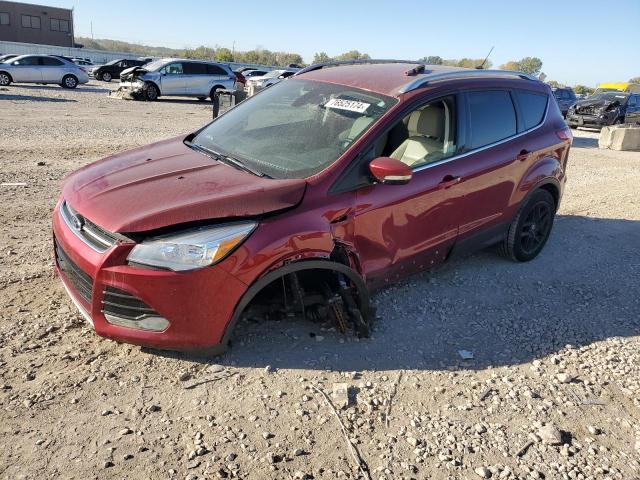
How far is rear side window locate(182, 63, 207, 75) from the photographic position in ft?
71.2

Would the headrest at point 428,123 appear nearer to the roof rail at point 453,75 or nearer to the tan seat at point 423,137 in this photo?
the tan seat at point 423,137

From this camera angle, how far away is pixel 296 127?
12.7 ft

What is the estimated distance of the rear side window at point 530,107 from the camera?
15.8 feet

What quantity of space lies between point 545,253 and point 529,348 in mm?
2173

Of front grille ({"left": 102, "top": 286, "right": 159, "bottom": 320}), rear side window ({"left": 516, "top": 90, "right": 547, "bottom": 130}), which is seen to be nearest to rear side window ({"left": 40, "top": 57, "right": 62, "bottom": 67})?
rear side window ({"left": 516, "top": 90, "right": 547, "bottom": 130})

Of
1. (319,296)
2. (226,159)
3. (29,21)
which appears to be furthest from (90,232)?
(29,21)

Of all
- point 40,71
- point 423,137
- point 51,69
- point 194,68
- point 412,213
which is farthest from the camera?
point 51,69

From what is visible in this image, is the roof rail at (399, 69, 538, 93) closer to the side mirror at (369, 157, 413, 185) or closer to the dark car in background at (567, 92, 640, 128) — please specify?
the side mirror at (369, 157, 413, 185)

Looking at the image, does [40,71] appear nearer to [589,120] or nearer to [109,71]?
[109,71]

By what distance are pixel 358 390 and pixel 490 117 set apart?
2.68 metres

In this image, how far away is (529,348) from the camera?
3.67 meters

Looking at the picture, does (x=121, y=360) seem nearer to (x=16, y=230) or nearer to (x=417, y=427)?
(x=417, y=427)

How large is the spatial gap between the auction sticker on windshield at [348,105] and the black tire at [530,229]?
2.10 metres

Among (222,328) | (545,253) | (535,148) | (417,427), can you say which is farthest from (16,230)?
(545,253)
